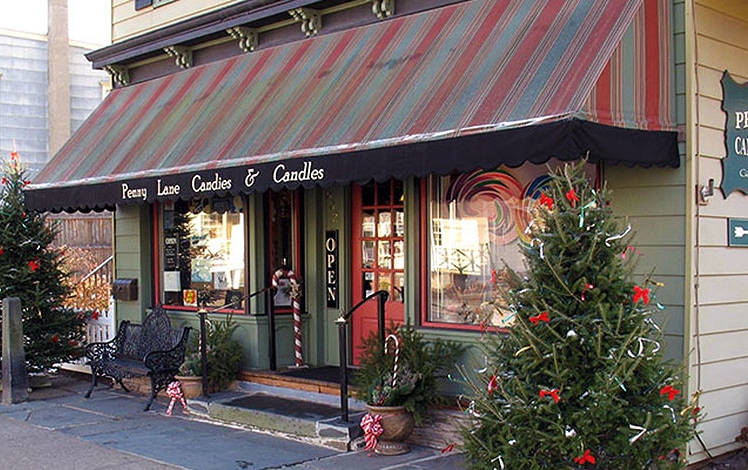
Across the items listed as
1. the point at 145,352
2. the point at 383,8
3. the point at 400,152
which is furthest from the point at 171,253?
the point at 400,152

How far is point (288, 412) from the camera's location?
9.03 meters

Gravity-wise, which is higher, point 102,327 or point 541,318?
point 541,318

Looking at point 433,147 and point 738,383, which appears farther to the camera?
point 738,383

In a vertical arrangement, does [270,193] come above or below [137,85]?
below

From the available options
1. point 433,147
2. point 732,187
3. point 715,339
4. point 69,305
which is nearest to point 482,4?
point 433,147

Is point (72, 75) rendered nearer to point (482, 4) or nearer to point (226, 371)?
point (226, 371)

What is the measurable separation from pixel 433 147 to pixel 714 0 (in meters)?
2.77

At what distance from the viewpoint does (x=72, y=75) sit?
23016 mm

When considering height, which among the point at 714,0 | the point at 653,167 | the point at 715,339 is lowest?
the point at 715,339

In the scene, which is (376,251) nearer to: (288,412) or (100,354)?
(288,412)

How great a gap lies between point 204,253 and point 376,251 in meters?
2.62

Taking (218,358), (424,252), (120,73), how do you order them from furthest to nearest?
(120,73) < (218,358) < (424,252)

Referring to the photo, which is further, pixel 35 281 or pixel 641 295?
pixel 35 281

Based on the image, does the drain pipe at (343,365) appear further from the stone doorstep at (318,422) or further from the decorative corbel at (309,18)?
the decorative corbel at (309,18)
